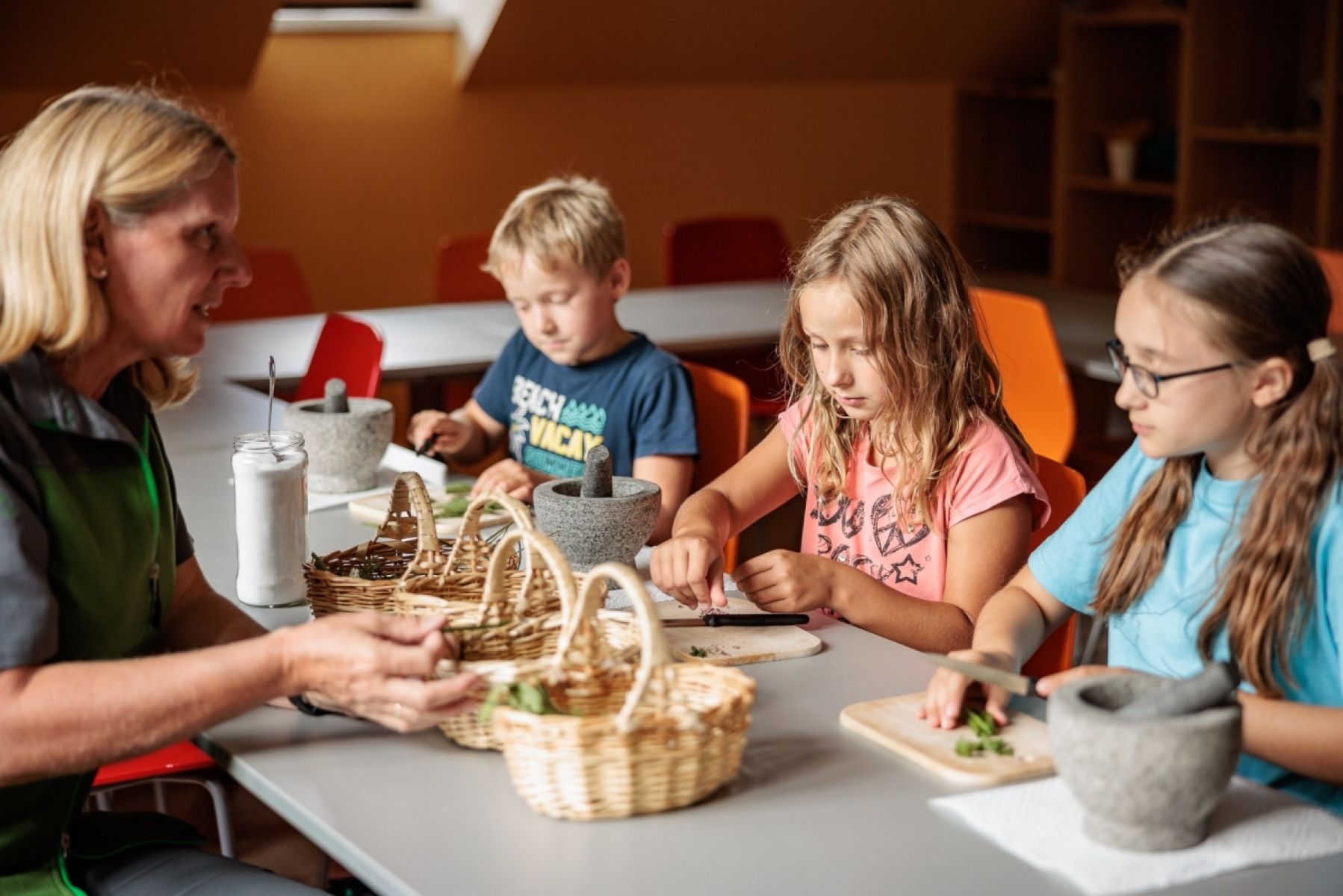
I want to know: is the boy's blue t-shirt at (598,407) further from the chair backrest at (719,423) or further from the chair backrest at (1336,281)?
the chair backrest at (1336,281)

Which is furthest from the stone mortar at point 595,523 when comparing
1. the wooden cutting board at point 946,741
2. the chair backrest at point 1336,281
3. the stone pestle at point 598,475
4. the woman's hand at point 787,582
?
the chair backrest at point 1336,281

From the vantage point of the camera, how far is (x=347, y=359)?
290 cm

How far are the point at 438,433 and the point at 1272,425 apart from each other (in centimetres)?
141

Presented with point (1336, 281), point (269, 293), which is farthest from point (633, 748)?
point (269, 293)

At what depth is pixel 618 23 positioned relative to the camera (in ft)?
16.8

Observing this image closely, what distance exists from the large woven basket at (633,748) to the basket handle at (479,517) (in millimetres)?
147

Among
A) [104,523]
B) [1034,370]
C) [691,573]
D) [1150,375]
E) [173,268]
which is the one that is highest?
[173,268]

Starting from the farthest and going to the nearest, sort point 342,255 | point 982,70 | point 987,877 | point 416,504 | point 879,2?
1. point 982,70
2. point 879,2
3. point 342,255
4. point 416,504
5. point 987,877

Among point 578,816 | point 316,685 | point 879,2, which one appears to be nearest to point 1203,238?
point 578,816

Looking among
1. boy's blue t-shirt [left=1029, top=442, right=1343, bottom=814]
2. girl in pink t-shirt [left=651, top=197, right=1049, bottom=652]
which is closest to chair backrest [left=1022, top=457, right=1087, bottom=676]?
girl in pink t-shirt [left=651, top=197, right=1049, bottom=652]

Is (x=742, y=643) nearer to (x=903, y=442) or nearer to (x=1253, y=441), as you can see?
(x=903, y=442)

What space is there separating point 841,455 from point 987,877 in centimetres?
88

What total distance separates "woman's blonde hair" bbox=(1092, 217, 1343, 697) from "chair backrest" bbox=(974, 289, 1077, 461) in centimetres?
183

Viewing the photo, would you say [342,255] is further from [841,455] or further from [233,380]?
[841,455]
